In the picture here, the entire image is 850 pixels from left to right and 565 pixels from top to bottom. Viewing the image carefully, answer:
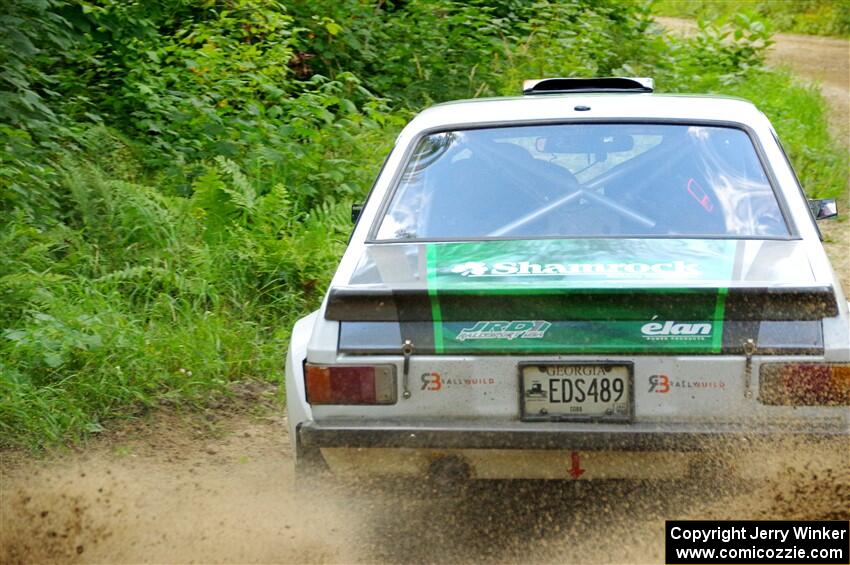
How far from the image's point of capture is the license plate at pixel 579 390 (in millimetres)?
3336

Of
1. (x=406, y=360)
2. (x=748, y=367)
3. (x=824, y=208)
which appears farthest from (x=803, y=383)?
(x=824, y=208)

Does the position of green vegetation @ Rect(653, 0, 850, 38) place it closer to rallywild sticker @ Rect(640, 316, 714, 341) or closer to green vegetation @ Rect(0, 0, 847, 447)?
green vegetation @ Rect(0, 0, 847, 447)

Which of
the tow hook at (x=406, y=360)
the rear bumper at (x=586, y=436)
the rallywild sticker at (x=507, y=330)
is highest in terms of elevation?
the rallywild sticker at (x=507, y=330)


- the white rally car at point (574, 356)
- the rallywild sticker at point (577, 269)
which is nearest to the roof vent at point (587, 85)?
the white rally car at point (574, 356)

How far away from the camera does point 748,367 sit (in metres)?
3.30

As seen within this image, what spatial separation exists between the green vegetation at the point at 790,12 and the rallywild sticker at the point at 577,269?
22.0 metres

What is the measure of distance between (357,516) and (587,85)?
269 cm

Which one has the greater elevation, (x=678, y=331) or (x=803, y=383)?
(x=678, y=331)

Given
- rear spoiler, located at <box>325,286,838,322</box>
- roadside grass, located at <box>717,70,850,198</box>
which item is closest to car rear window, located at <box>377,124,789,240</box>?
rear spoiler, located at <box>325,286,838,322</box>

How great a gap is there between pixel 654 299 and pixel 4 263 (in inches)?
155

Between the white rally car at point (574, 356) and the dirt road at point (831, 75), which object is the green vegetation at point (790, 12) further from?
the white rally car at point (574, 356)

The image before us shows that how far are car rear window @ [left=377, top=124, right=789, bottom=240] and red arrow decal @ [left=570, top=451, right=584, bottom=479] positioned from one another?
2.77ft

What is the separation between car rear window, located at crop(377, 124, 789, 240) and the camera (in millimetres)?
3951

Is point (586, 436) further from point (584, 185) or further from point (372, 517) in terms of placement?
point (584, 185)
